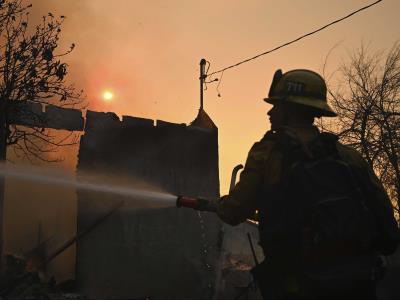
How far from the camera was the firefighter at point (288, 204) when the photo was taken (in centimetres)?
251

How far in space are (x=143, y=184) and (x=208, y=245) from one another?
180cm

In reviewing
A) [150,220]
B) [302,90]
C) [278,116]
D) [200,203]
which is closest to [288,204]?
[278,116]

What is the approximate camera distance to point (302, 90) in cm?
291

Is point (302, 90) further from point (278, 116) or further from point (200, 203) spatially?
point (200, 203)

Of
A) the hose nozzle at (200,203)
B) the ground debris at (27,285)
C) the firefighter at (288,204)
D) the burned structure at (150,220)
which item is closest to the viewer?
the firefighter at (288,204)

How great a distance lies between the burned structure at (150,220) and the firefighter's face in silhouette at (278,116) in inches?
223

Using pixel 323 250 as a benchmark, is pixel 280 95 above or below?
above

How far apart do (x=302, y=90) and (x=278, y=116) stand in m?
0.20

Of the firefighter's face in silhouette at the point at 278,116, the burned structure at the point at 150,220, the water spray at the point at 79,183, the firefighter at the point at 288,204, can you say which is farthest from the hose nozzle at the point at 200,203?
the burned structure at the point at 150,220

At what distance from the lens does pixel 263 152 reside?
272 cm

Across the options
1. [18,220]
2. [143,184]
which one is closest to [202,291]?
[143,184]

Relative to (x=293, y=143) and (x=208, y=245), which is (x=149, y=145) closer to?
(x=208, y=245)

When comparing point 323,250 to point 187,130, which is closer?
point 323,250

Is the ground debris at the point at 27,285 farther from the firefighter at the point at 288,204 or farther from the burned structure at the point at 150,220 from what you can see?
the firefighter at the point at 288,204
